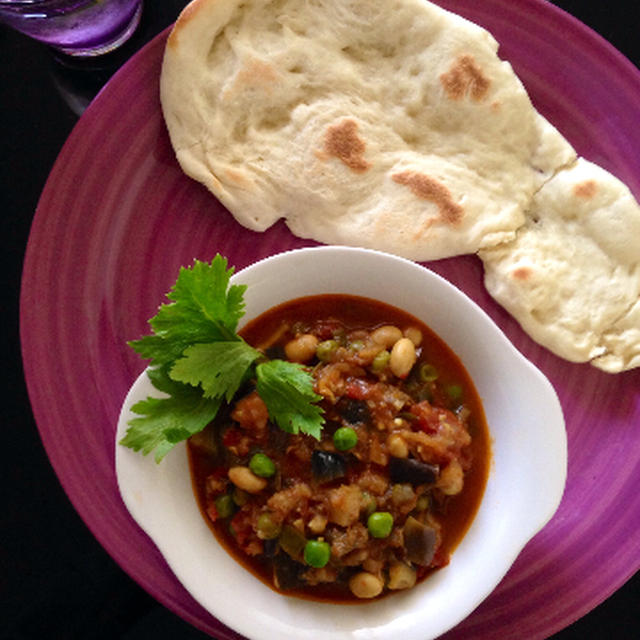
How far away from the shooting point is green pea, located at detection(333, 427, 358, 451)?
2512 mm

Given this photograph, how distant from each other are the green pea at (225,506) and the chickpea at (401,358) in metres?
0.71

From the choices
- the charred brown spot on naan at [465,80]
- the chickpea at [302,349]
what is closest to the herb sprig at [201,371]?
the chickpea at [302,349]

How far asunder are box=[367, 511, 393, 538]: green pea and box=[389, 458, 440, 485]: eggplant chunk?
0.43ft

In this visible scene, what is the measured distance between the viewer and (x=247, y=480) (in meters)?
2.54

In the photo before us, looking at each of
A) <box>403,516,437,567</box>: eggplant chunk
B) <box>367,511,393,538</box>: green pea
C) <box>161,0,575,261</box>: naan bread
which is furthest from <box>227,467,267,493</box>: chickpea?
<box>161,0,575,261</box>: naan bread

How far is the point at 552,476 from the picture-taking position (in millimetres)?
2541

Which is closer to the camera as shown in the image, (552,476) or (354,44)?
(552,476)

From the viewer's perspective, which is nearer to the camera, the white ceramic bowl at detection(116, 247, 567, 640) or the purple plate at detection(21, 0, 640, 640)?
the white ceramic bowl at detection(116, 247, 567, 640)

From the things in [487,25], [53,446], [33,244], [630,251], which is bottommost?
[53,446]

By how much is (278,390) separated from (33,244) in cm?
114

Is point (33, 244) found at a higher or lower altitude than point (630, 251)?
lower

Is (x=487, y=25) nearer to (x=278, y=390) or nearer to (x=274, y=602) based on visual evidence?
(x=278, y=390)

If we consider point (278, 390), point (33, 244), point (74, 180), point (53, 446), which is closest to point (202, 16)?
point (74, 180)

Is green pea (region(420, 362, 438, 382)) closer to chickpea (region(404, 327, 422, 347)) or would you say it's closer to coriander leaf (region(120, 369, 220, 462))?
chickpea (region(404, 327, 422, 347))
